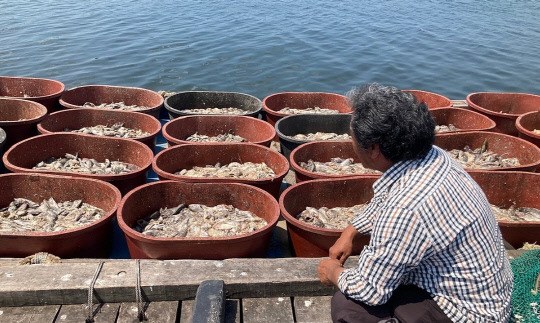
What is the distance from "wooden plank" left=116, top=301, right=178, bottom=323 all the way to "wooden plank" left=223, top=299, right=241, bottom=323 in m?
0.29

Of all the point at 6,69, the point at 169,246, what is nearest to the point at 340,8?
the point at 6,69

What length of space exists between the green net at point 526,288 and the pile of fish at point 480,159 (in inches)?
71.1

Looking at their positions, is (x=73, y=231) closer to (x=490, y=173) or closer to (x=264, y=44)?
(x=490, y=173)

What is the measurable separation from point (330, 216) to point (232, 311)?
1.41 meters

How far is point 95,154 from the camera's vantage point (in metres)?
4.48

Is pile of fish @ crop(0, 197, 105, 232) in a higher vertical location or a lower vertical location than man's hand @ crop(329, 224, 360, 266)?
lower

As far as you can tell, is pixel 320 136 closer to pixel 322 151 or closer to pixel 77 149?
pixel 322 151

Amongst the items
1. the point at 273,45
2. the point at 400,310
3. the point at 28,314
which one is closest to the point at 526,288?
the point at 400,310

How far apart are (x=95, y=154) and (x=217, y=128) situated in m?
1.38

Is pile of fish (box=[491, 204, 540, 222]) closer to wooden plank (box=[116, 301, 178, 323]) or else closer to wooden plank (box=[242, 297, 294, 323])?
wooden plank (box=[242, 297, 294, 323])

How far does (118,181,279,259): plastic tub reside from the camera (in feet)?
9.49

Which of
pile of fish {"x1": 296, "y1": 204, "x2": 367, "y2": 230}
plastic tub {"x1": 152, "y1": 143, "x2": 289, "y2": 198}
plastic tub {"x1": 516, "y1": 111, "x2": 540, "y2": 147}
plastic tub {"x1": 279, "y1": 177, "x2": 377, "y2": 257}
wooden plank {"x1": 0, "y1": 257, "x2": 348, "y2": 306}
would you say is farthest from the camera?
plastic tub {"x1": 516, "y1": 111, "x2": 540, "y2": 147}

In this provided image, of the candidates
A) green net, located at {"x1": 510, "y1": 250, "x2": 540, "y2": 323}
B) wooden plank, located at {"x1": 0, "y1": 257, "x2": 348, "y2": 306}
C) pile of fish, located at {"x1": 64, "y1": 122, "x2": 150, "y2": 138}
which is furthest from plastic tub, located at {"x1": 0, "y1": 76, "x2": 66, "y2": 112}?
green net, located at {"x1": 510, "y1": 250, "x2": 540, "y2": 323}

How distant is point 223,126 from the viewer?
516cm
